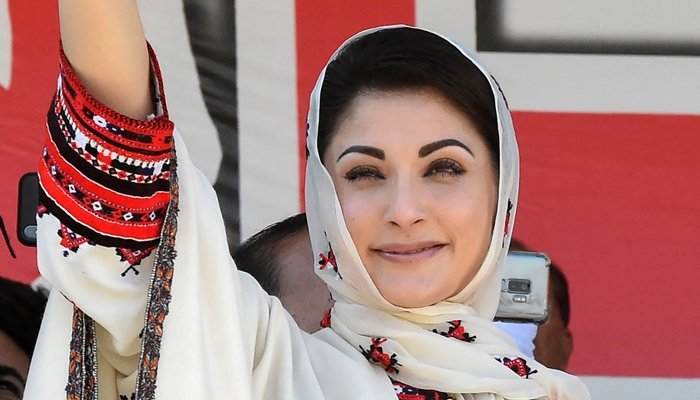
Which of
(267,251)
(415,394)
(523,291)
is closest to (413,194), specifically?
(415,394)

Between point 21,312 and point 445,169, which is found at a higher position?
point 445,169

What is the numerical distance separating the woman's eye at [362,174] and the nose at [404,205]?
0.03 metres

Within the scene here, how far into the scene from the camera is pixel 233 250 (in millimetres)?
2324

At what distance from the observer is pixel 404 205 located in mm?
1308

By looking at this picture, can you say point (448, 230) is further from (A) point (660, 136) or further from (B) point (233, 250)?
(A) point (660, 136)

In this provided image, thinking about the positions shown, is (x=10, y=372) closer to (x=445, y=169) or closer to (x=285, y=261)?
(x=285, y=261)

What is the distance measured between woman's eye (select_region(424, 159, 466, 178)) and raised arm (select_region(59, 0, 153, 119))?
0.44m

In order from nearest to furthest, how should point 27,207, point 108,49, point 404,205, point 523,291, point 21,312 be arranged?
Answer: 1. point 108,49
2. point 404,205
3. point 27,207
4. point 523,291
5. point 21,312

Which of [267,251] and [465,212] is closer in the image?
[465,212]

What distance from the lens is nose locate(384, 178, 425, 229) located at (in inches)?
51.4

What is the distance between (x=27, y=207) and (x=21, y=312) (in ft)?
1.44

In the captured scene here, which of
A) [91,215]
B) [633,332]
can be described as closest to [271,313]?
[91,215]

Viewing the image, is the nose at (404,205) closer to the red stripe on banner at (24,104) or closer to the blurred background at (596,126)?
the blurred background at (596,126)

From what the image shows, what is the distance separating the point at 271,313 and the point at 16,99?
49.5 inches
